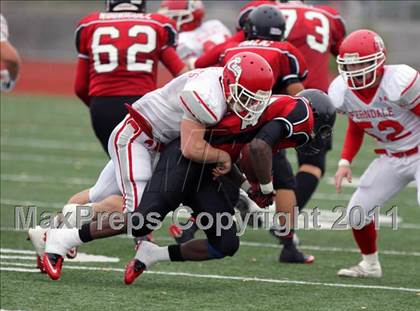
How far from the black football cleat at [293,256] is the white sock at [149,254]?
128 centimetres

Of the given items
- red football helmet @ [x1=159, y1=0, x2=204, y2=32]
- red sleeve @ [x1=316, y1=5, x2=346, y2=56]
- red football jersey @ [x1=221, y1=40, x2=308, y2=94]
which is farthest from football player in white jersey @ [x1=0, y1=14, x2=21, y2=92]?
red sleeve @ [x1=316, y1=5, x2=346, y2=56]

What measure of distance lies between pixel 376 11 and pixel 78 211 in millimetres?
18667

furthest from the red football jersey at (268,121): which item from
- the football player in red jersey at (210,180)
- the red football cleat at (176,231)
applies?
the red football cleat at (176,231)

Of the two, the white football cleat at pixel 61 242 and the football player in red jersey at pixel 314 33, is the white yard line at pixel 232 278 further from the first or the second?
the football player in red jersey at pixel 314 33

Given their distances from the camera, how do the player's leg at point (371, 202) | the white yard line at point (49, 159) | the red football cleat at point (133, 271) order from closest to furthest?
the red football cleat at point (133, 271) → the player's leg at point (371, 202) → the white yard line at point (49, 159)

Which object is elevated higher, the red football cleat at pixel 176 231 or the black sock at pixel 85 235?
the black sock at pixel 85 235

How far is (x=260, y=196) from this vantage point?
5.50 metres

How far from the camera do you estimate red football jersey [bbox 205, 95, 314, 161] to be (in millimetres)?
5363

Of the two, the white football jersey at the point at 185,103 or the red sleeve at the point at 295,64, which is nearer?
the white football jersey at the point at 185,103

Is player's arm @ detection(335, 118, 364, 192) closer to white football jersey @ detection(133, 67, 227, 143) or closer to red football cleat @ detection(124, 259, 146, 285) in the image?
white football jersey @ detection(133, 67, 227, 143)

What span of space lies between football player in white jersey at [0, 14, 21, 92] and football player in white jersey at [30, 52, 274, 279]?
216 cm

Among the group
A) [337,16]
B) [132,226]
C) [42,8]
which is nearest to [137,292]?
[132,226]

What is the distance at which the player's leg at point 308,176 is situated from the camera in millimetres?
7473

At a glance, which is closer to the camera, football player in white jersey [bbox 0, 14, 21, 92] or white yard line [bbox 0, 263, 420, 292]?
white yard line [bbox 0, 263, 420, 292]
